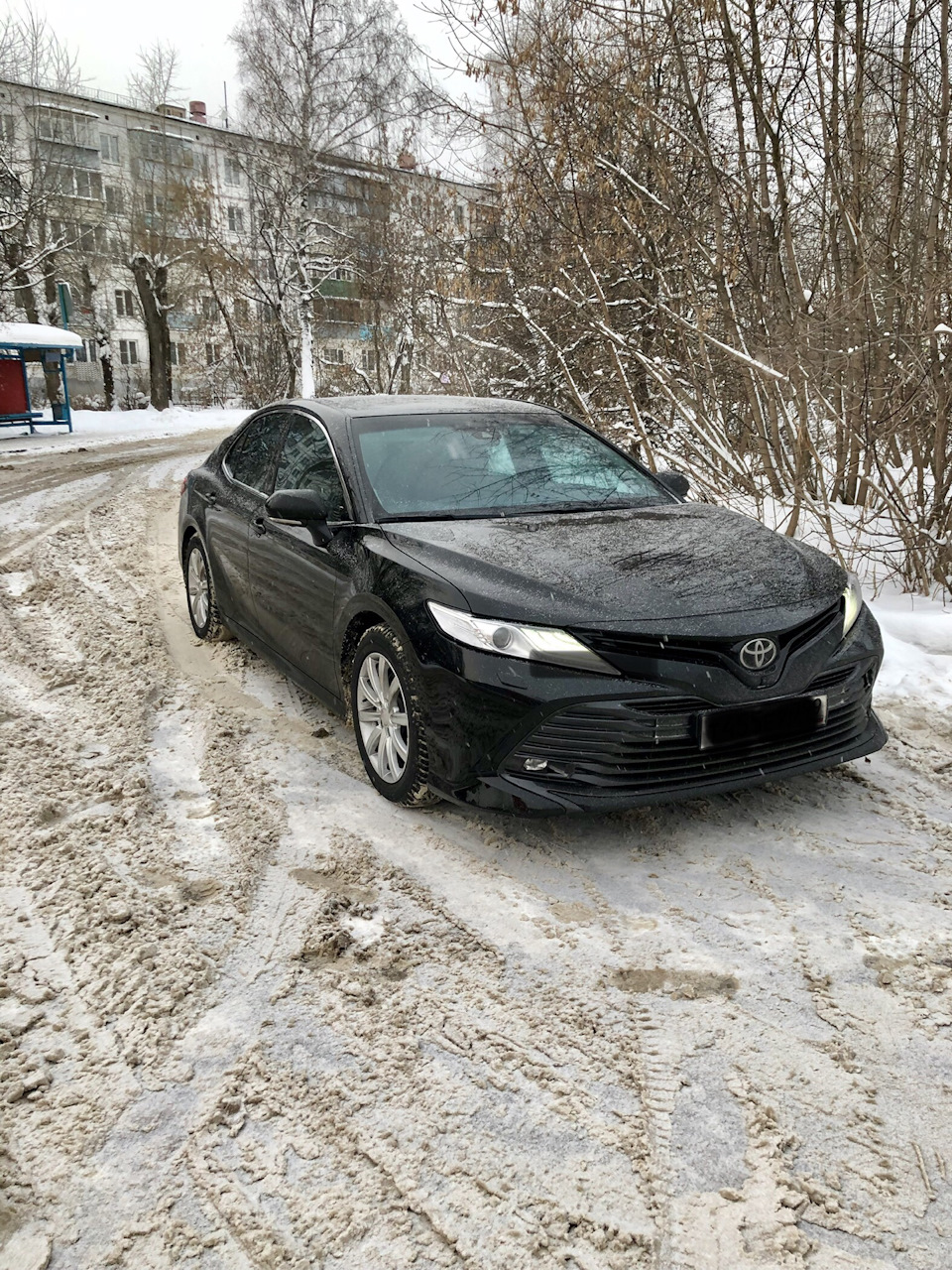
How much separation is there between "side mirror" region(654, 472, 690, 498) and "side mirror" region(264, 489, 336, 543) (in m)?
1.66

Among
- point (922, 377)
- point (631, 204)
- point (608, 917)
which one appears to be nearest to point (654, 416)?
point (631, 204)

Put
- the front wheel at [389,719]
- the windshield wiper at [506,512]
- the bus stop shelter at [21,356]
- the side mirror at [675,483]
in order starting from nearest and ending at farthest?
the front wheel at [389,719] → the windshield wiper at [506,512] → the side mirror at [675,483] → the bus stop shelter at [21,356]

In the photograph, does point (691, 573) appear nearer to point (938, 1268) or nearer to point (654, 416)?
point (938, 1268)

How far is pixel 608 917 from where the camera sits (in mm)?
2969

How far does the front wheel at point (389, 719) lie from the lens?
353 centimetres

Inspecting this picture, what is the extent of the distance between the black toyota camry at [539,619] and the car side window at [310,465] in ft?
0.05

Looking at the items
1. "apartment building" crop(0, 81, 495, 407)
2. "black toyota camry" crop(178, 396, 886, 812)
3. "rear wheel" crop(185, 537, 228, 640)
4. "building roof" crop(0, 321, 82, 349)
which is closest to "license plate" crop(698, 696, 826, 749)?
"black toyota camry" crop(178, 396, 886, 812)

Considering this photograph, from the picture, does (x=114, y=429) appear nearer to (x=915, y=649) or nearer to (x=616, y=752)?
(x=915, y=649)

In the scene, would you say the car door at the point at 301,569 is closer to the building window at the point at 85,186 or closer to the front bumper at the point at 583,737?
the front bumper at the point at 583,737

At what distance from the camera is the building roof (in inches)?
852

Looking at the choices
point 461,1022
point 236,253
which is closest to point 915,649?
point 461,1022

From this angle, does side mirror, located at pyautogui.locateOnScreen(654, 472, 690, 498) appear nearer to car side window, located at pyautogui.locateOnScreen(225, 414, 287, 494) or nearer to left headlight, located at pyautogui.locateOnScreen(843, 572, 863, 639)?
left headlight, located at pyautogui.locateOnScreen(843, 572, 863, 639)

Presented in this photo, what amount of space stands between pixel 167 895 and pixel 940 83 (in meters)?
6.37

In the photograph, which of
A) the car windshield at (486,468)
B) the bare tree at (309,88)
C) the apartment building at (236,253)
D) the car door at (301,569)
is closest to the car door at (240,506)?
the car door at (301,569)
